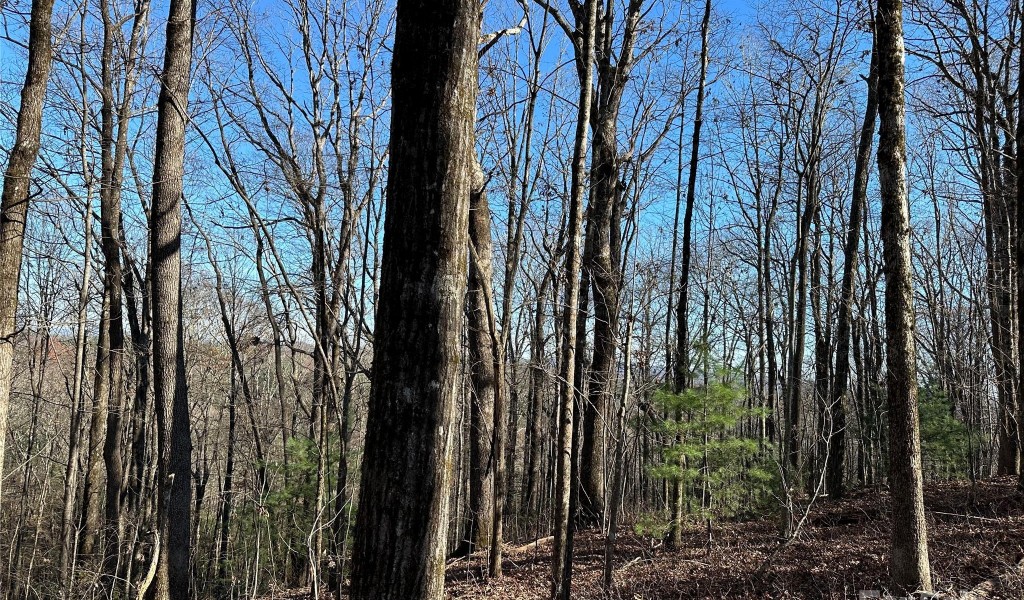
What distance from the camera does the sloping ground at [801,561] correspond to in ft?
19.7

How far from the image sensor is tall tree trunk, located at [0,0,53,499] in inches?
271

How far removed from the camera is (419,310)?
2.67 metres

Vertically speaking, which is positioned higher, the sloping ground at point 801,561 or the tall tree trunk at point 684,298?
the tall tree trunk at point 684,298

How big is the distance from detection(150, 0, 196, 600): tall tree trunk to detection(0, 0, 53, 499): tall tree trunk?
1309 mm

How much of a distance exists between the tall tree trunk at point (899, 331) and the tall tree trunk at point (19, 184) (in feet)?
30.0

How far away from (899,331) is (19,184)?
965 cm

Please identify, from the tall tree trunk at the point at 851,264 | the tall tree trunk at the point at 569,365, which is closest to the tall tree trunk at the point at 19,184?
the tall tree trunk at the point at 569,365

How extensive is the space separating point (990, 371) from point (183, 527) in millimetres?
15743

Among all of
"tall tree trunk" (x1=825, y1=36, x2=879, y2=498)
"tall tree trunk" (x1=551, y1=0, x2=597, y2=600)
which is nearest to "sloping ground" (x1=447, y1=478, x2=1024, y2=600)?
"tall tree trunk" (x1=551, y1=0, x2=597, y2=600)

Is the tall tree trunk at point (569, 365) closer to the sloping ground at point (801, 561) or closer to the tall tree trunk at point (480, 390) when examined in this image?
the sloping ground at point (801, 561)

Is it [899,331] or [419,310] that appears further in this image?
[899,331]

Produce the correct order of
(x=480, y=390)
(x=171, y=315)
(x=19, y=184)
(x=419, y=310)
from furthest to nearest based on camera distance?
(x=480, y=390)
(x=171, y=315)
(x=19, y=184)
(x=419, y=310)

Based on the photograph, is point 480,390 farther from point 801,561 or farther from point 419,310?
point 419,310

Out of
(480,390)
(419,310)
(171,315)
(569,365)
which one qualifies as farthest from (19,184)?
(419,310)
